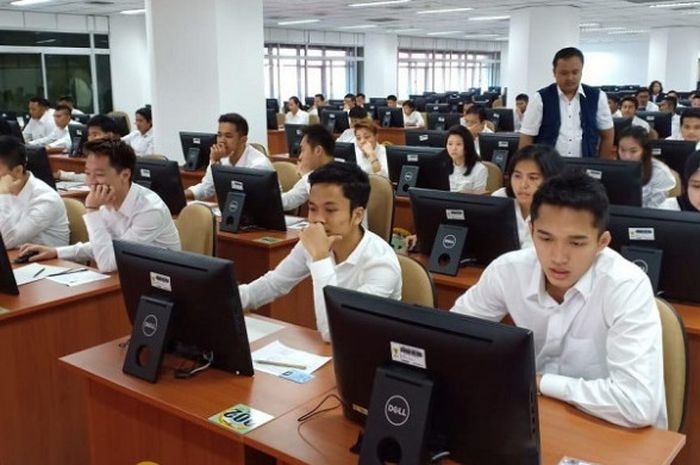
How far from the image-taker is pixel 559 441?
5.19 ft

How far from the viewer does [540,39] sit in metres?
12.1

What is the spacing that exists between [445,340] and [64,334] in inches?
74.7

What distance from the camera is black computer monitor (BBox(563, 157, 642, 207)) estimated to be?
331 cm

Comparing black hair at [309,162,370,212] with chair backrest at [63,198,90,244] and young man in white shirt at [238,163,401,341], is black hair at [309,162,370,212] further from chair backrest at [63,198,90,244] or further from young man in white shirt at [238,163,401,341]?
chair backrest at [63,198,90,244]

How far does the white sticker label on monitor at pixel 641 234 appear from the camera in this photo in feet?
8.17

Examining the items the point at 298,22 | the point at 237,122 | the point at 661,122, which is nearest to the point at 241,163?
the point at 237,122

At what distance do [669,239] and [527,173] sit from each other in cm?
77

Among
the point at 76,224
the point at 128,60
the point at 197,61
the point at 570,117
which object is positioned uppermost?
the point at 128,60

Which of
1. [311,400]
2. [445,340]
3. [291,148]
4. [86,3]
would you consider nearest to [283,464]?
[311,400]

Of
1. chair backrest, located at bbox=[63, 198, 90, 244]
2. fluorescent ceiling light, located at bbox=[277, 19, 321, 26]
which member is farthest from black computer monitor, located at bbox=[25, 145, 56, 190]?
fluorescent ceiling light, located at bbox=[277, 19, 321, 26]

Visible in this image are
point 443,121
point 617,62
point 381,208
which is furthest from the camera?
point 617,62

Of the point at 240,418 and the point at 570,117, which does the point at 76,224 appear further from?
the point at 570,117

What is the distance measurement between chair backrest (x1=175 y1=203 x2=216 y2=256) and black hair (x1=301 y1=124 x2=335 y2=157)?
1.16 m

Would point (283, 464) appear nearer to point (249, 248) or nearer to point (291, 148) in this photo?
point (249, 248)
